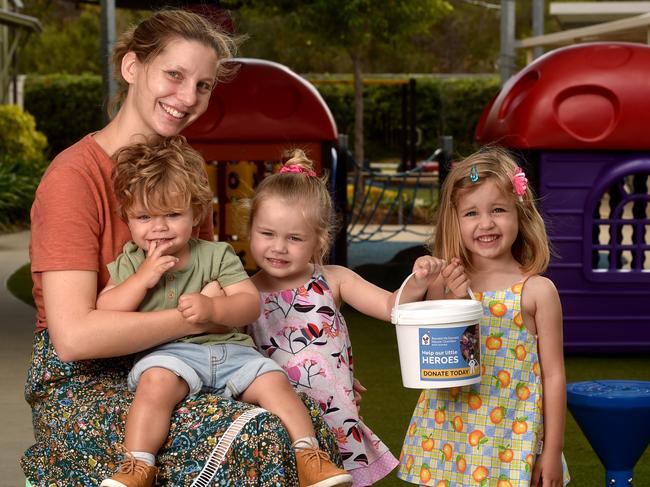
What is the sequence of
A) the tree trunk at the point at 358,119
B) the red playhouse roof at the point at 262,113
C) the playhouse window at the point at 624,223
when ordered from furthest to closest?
the tree trunk at the point at 358,119
the red playhouse roof at the point at 262,113
the playhouse window at the point at 624,223

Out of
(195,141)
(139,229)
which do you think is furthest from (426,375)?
(195,141)

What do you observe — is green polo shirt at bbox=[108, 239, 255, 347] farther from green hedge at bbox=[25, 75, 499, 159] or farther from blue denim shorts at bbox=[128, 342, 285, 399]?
green hedge at bbox=[25, 75, 499, 159]

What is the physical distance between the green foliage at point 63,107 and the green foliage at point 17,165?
774 centimetres

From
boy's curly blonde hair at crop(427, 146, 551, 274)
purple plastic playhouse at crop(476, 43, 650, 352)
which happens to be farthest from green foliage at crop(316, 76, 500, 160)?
boy's curly blonde hair at crop(427, 146, 551, 274)

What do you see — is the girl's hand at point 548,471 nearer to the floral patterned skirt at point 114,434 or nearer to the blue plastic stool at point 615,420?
the blue plastic stool at point 615,420

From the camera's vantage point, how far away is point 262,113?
872cm

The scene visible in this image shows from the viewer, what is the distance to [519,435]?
11.0ft

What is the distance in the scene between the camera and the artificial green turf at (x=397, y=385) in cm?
482

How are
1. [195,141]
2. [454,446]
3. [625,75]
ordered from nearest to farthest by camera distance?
[454,446]
[625,75]
[195,141]

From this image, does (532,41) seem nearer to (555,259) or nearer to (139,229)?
(555,259)

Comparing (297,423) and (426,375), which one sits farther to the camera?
(426,375)

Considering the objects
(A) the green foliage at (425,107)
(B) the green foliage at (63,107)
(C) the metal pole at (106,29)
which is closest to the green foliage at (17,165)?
(C) the metal pole at (106,29)

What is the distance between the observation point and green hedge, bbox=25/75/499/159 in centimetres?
2488

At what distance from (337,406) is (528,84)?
165 inches
